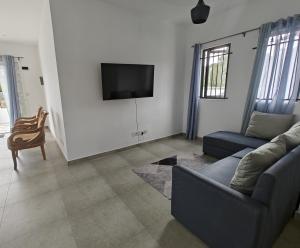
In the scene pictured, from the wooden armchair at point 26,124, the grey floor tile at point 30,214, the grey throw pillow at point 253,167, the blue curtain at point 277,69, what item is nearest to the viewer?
the grey throw pillow at point 253,167

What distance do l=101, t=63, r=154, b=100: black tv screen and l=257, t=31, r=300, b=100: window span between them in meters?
2.08

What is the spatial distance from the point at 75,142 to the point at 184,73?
3.08 m

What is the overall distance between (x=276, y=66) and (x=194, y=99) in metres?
1.71

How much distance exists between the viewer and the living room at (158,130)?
55.0 inches

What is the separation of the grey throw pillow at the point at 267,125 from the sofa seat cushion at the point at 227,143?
0.35 ft

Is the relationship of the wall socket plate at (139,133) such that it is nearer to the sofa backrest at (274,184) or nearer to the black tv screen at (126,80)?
the black tv screen at (126,80)

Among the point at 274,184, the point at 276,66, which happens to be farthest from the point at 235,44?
the point at 274,184

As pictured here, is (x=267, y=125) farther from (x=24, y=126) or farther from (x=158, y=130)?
(x=24, y=126)

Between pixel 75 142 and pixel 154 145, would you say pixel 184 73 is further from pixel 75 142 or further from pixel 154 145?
pixel 75 142

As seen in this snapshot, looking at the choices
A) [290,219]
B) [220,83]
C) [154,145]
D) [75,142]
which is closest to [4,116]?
[75,142]

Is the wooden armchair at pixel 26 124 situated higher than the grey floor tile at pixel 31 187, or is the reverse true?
the wooden armchair at pixel 26 124

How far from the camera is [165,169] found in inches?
112

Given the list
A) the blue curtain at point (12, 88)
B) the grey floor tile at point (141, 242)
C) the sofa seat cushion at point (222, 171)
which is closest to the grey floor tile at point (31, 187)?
the grey floor tile at point (141, 242)

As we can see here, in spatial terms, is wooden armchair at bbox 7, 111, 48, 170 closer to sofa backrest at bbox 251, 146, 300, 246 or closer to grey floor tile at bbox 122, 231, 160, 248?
grey floor tile at bbox 122, 231, 160, 248
